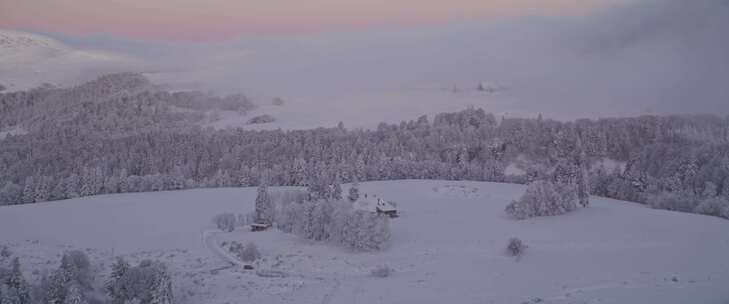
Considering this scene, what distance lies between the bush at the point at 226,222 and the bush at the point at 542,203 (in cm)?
2525

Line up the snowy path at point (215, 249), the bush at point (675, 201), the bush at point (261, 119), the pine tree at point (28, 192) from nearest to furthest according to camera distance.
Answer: the snowy path at point (215, 249)
the bush at point (675, 201)
the pine tree at point (28, 192)
the bush at point (261, 119)

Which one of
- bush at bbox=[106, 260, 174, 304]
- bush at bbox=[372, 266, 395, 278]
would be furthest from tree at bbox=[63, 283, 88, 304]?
bush at bbox=[372, 266, 395, 278]

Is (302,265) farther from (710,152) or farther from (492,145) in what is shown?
(492,145)

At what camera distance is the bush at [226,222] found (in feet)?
167

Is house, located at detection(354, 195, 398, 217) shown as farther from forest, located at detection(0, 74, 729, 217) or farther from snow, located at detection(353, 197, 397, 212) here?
forest, located at detection(0, 74, 729, 217)

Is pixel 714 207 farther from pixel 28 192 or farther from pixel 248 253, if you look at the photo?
pixel 28 192

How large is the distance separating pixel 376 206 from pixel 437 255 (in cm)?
1560

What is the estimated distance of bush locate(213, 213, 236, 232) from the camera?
1999 inches

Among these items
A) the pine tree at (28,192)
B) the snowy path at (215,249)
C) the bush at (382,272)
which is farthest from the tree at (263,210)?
the pine tree at (28,192)

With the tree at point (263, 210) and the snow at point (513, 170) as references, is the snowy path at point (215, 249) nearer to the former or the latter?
the tree at point (263, 210)

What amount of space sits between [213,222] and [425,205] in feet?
70.6

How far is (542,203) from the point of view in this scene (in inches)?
1955

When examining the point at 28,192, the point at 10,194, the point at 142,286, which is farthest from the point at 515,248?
the point at 10,194

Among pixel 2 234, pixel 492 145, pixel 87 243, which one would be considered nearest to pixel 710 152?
pixel 492 145
